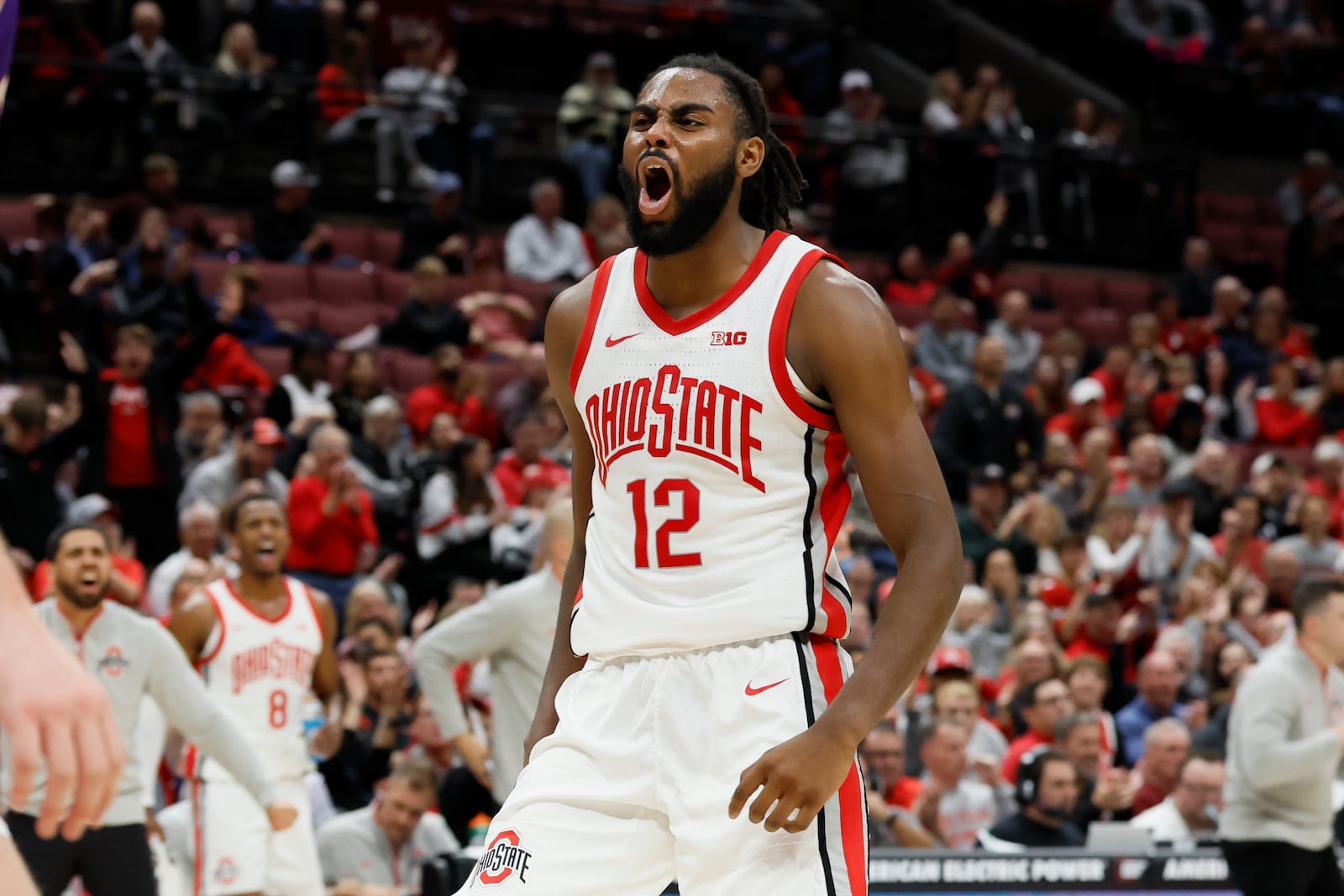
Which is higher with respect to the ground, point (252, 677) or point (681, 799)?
point (681, 799)

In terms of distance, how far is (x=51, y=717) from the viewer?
5.87 feet

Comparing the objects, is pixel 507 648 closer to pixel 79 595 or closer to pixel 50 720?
pixel 79 595

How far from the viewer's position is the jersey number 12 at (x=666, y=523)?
3578mm

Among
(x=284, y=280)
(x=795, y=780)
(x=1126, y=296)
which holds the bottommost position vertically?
(x=1126, y=296)

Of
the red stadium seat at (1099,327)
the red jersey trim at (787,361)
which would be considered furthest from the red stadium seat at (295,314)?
the red jersey trim at (787,361)

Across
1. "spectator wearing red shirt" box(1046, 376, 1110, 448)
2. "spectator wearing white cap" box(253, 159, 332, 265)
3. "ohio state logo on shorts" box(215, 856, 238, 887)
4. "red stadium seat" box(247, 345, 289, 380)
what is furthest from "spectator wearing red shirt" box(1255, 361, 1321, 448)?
"ohio state logo on shorts" box(215, 856, 238, 887)

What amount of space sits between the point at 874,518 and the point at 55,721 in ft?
6.39

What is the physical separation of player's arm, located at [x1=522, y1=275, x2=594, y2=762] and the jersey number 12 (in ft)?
1.06

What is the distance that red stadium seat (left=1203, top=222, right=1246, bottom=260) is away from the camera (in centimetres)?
1738

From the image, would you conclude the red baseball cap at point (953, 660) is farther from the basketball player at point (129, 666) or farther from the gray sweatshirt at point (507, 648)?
the basketball player at point (129, 666)

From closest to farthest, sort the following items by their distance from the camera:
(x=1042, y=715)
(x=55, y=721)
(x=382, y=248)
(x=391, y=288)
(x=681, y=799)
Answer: (x=55, y=721), (x=681, y=799), (x=1042, y=715), (x=391, y=288), (x=382, y=248)

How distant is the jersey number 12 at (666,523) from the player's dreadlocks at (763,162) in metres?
0.61

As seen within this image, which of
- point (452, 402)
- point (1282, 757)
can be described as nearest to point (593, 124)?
point (452, 402)

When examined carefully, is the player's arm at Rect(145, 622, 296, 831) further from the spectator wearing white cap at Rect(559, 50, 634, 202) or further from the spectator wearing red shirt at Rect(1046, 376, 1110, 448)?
the spectator wearing white cap at Rect(559, 50, 634, 202)
